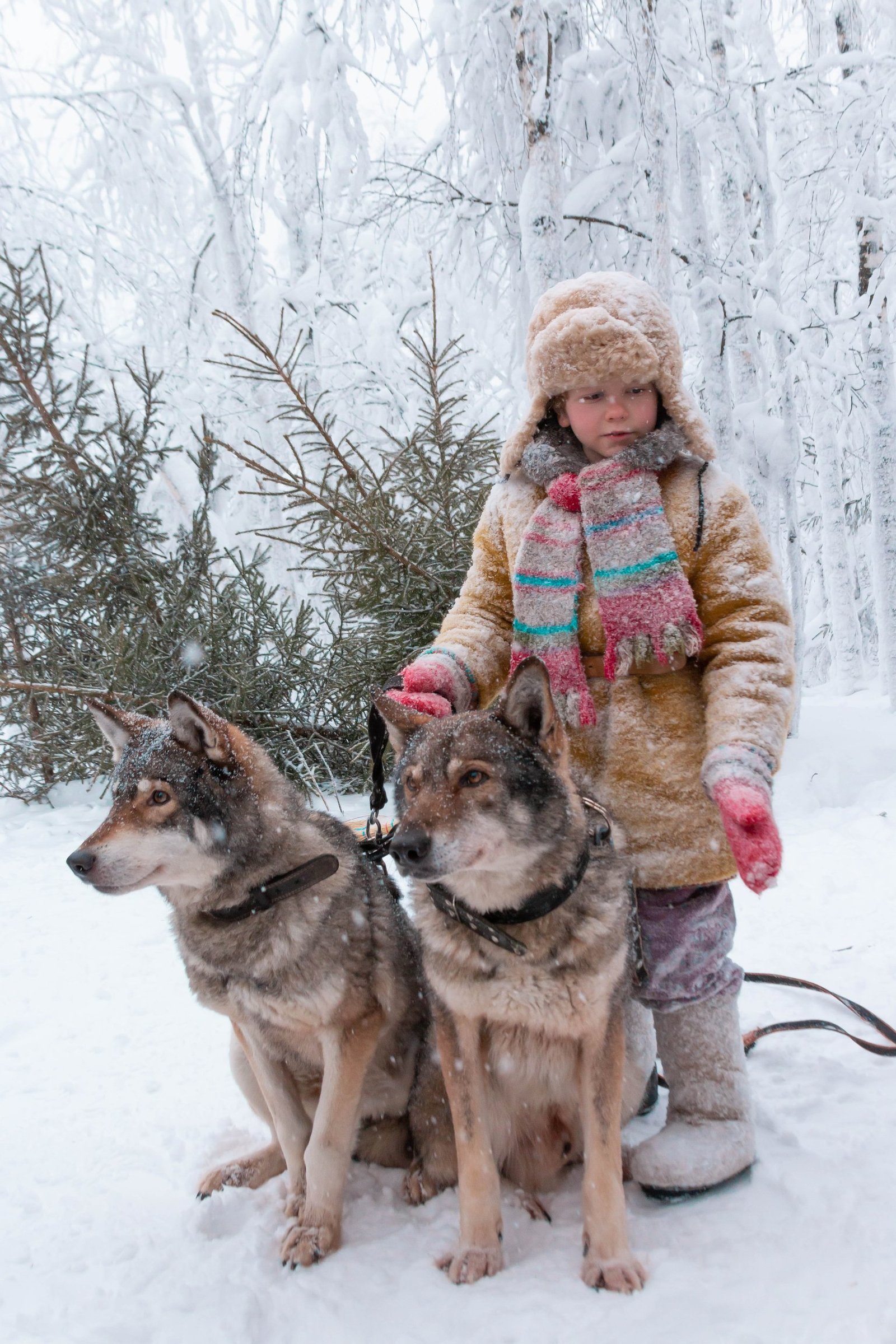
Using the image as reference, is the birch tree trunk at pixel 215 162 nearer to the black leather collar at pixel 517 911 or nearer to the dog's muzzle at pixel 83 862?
the dog's muzzle at pixel 83 862

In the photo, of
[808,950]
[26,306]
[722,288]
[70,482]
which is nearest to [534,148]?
[722,288]

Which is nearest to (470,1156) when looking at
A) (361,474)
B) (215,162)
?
(361,474)

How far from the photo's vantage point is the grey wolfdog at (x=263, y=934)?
1934 mm

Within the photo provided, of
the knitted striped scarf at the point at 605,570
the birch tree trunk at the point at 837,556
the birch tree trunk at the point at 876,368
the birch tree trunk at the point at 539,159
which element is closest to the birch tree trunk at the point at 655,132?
the birch tree trunk at the point at 539,159

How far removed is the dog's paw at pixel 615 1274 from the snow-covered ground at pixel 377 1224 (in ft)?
0.08

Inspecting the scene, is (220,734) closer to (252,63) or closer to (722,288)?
(722,288)

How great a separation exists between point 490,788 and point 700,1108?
1171 mm

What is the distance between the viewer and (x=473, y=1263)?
180 cm

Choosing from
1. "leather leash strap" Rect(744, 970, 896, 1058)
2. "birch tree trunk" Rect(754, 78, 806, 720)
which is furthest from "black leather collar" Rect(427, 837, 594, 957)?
"birch tree trunk" Rect(754, 78, 806, 720)

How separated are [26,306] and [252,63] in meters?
6.76

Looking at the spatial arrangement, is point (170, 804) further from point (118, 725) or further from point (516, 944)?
point (516, 944)

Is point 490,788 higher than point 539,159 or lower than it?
lower

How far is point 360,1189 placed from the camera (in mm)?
2199

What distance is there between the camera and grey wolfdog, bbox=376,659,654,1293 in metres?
1.74
